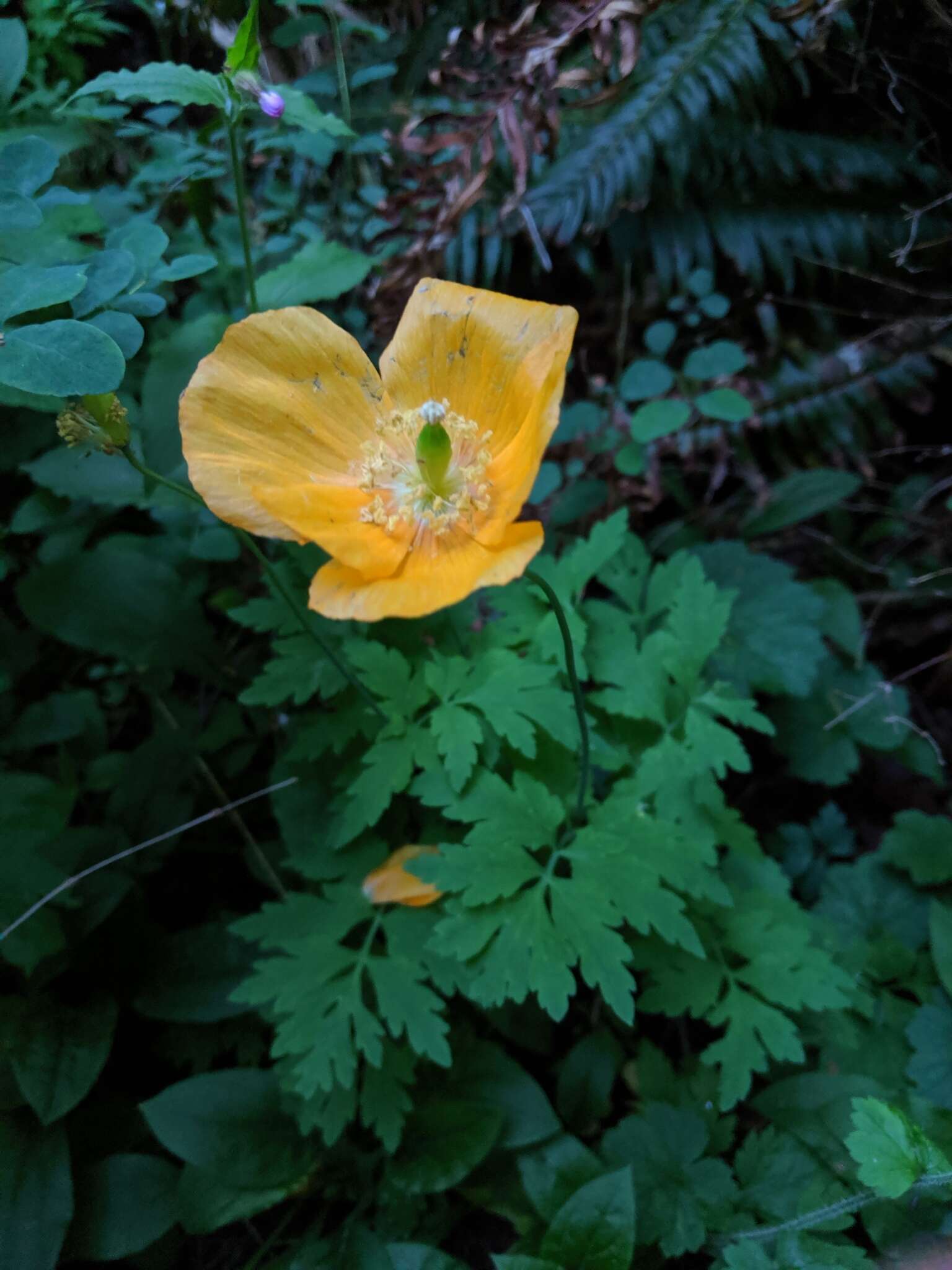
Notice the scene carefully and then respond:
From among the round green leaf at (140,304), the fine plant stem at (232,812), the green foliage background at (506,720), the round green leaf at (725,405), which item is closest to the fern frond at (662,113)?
the green foliage background at (506,720)

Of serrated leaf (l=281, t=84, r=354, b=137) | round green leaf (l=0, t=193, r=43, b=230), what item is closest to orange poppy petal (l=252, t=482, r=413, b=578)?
round green leaf (l=0, t=193, r=43, b=230)

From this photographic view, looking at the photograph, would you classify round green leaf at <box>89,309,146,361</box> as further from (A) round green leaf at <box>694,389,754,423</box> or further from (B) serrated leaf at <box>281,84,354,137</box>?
(A) round green leaf at <box>694,389,754,423</box>

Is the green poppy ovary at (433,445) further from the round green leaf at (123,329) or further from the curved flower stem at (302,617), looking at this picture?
the round green leaf at (123,329)

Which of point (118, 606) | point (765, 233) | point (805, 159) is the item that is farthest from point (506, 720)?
point (805, 159)

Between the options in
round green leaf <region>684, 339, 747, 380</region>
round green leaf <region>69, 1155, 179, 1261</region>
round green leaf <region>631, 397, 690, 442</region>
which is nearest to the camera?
round green leaf <region>69, 1155, 179, 1261</region>

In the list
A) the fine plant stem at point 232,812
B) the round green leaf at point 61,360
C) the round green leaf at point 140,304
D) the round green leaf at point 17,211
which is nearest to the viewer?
the round green leaf at point 61,360
